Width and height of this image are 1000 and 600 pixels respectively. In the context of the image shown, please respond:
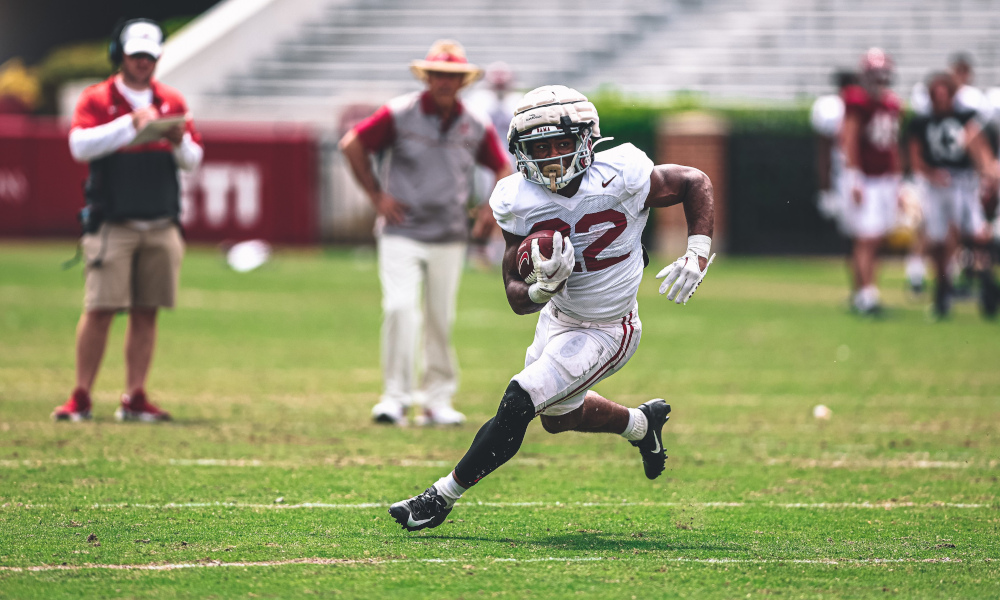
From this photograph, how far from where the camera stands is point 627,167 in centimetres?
538

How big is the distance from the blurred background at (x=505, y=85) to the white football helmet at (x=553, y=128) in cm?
1235

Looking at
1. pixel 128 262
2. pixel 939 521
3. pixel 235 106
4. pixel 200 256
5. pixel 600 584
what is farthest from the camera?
pixel 235 106

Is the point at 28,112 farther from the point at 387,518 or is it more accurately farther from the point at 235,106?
the point at 387,518

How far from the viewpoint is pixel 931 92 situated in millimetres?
13773

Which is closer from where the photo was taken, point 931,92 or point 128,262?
point 128,262

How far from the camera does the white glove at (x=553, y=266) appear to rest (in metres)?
4.95

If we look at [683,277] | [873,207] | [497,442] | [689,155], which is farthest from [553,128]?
[689,155]

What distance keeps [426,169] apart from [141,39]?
1772mm

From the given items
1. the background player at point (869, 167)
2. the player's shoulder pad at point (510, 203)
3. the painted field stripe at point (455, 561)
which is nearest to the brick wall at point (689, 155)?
the background player at point (869, 167)

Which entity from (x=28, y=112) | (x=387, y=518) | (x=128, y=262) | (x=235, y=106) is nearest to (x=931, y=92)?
(x=128, y=262)

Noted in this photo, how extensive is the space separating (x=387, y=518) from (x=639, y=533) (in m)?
0.99

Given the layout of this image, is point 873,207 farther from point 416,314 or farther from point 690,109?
point 690,109

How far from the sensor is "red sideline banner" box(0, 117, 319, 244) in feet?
68.0

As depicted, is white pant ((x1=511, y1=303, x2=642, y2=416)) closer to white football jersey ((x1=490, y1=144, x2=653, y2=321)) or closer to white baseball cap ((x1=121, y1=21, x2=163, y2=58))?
white football jersey ((x1=490, y1=144, x2=653, y2=321))
